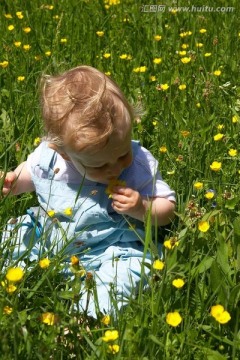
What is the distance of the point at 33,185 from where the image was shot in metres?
2.69

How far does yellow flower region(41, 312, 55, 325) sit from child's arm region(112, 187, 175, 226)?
0.55 m

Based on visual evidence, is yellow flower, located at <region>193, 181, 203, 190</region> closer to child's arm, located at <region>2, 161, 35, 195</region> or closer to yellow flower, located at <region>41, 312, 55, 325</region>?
child's arm, located at <region>2, 161, 35, 195</region>

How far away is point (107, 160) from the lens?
91.4 inches

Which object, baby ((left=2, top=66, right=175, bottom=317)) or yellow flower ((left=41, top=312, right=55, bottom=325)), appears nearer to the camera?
yellow flower ((left=41, top=312, right=55, bottom=325))

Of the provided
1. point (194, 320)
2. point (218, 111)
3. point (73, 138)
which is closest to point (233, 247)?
point (194, 320)

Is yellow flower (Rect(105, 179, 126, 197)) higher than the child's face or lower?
lower

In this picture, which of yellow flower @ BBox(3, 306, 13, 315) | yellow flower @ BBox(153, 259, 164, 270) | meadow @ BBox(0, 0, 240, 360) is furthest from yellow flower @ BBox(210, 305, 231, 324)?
yellow flower @ BBox(3, 306, 13, 315)

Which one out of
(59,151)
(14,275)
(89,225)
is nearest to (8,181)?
(59,151)

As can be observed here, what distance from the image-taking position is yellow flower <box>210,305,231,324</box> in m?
1.89

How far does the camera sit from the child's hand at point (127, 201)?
2.35 m

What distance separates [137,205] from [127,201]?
4cm

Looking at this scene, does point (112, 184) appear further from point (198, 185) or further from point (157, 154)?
point (157, 154)

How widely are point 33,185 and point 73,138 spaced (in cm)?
48

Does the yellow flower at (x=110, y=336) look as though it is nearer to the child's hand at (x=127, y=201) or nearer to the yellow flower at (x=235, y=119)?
the child's hand at (x=127, y=201)
